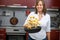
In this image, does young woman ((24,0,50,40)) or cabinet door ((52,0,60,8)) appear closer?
young woman ((24,0,50,40))

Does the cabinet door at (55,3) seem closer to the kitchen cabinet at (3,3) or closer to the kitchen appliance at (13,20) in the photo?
the kitchen appliance at (13,20)

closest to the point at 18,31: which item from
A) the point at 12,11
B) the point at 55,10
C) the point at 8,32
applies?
the point at 8,32

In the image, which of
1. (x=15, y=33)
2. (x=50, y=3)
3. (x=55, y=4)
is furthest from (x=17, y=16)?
(x=55, y=4)

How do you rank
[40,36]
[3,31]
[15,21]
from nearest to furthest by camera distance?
1. [40,36]
2. [3,31]
3. [15,21]

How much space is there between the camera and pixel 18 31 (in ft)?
15.1

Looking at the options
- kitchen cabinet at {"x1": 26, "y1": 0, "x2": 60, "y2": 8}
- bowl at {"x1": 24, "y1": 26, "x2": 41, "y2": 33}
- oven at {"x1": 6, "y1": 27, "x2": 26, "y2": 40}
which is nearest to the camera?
bowl at {"x1": 24, "y1": 26, "x2": 41, "y2": 33}

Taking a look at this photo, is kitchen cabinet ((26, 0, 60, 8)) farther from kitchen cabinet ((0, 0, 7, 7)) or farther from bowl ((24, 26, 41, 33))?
bowl ((24, 26, 41, 33))

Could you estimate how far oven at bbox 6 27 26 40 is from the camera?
4559 mm

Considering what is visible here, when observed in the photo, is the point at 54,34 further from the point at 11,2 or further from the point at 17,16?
the point at 11,2

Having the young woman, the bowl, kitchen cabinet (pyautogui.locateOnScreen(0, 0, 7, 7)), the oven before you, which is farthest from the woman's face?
kitchen cabinet (pyautogui.locateOnScreen(0, 0, 7, 7))

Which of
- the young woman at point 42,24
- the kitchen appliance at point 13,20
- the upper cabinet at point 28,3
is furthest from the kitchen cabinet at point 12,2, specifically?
the young woman at point 42,24

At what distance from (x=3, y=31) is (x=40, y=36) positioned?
2709 millimetres

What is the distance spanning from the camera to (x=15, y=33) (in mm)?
4582

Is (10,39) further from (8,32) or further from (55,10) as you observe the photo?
(55,10)
